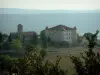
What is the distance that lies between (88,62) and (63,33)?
0.48 metres

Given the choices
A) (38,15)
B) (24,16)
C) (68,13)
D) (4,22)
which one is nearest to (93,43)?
(68,13)

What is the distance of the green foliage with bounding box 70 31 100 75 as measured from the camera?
2094 mm

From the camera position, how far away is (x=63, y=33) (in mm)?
2387

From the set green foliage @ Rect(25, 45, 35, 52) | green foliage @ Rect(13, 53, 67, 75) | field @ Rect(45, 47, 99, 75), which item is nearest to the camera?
green foliage @ Rect(13, 53, 67, 75)

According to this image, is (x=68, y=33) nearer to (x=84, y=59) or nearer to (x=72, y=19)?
(x=72, y=19)

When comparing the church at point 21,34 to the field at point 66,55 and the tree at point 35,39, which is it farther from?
the field at point 66,55

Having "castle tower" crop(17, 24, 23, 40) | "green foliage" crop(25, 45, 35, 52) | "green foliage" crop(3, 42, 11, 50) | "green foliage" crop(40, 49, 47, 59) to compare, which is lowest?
"green foliage" crop(40, 49, 47, 59)

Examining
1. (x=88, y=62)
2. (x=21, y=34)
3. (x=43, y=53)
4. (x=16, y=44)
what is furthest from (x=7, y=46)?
(x=88, y=62)

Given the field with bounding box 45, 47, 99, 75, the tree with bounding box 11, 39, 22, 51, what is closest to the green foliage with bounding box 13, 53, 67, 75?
the field with bounding box 45, 47, 99, 75

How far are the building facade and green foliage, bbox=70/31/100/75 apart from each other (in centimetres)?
27

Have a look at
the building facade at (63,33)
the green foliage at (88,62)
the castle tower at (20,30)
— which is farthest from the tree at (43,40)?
the green foliage at (88,62)

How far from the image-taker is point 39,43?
242cm

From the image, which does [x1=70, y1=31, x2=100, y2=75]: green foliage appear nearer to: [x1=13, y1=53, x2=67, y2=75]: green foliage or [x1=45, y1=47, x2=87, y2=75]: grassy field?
[x1=45, y1=47, x2=87, y2=75]: grassy field

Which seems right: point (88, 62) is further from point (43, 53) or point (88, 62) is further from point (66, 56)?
point (43, 53)
